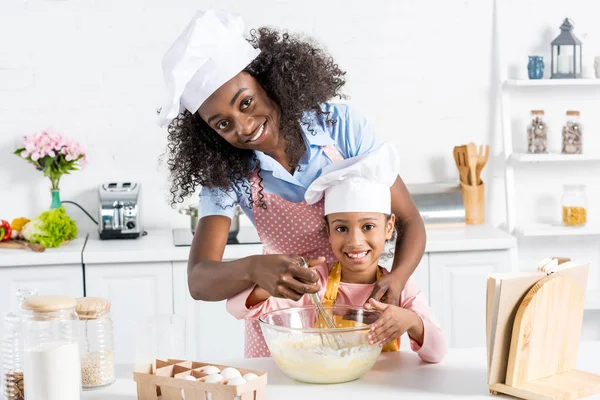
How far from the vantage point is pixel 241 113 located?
1787 mm

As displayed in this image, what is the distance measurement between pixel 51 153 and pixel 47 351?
210cm

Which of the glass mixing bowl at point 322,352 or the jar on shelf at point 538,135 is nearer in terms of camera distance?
the glass mixing bowl at point 322,352

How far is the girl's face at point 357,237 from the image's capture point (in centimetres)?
187

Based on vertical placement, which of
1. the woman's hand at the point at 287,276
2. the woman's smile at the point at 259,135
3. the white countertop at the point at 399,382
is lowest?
the white countertop at the point at 399,382

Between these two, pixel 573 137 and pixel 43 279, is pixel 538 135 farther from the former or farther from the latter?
pixel 43 279

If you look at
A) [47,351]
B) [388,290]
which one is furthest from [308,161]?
[47,351]

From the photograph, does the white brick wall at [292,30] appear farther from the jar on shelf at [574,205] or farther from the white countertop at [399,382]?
the white countertop at [399,382]

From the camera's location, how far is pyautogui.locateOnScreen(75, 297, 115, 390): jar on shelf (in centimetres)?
160

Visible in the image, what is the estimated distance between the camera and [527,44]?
3.72 meters

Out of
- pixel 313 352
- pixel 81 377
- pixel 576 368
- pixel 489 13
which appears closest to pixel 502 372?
pixel 576 368

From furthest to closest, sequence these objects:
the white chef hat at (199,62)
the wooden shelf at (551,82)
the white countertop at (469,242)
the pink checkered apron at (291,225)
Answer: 1. the wooden shelf at (551,82)
2. the white countertop at (469,242)
3. the pink checkered apron at (291,225)
4. the white chef hat at (199,62)

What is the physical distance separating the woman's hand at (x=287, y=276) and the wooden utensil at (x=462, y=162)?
207cm

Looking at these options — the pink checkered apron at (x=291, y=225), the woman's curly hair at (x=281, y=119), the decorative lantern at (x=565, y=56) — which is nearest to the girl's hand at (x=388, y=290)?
the pink checkered apron at (x=291, y=225)

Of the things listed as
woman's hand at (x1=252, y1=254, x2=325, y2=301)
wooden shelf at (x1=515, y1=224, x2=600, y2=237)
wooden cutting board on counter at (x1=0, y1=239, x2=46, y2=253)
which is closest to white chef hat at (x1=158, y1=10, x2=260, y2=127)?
woman's hand at (x1=252, y1=254, x2=325, y2=301)
